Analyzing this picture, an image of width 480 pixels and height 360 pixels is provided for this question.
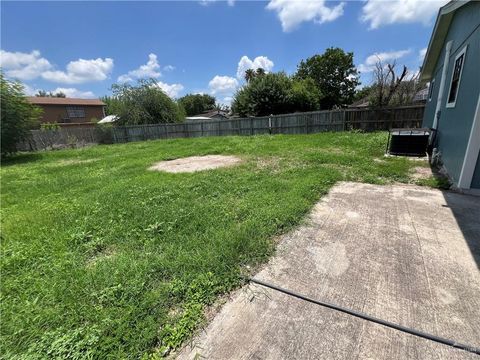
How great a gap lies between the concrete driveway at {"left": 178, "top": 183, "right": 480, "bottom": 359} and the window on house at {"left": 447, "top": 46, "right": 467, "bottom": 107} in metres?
3.20

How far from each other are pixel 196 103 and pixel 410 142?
46.4 metres

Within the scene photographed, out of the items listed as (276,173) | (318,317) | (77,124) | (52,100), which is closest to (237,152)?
(276,173)

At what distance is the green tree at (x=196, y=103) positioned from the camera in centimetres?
4741

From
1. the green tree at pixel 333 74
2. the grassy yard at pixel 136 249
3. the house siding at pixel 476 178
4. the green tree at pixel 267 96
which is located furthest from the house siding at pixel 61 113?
the house siding at pixel 476 178

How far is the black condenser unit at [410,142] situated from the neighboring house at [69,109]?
40.8 meters

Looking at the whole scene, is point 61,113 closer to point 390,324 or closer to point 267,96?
point 267,96

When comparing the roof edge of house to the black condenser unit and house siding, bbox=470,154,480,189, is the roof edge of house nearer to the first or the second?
the black condenser unit

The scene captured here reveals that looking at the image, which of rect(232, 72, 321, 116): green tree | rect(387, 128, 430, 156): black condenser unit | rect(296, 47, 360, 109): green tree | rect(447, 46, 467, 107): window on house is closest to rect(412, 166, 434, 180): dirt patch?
rect(387, 128, 430, 156): black condenser unit

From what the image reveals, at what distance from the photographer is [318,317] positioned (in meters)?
1.67

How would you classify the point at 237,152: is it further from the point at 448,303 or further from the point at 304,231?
the point at 448,303

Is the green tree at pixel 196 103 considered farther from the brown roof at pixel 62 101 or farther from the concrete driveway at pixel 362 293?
the concrete driveway at pixel 362 293

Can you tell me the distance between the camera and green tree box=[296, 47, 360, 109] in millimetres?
32406

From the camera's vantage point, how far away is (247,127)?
578 inches

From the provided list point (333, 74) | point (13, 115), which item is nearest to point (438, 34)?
point (13, 115)
